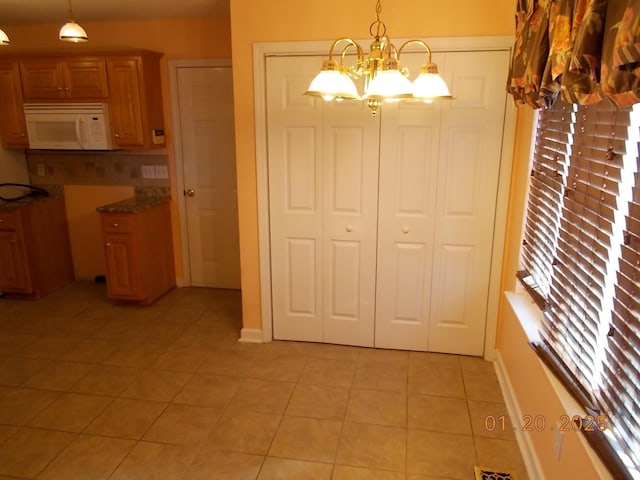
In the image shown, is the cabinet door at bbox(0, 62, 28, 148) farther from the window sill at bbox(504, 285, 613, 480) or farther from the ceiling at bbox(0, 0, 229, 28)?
the window sill at bbox(504, 285, 613, 480)

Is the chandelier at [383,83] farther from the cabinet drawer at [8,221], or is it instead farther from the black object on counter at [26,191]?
the black object on counter at [26,191]

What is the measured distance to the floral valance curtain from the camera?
3.46 feet

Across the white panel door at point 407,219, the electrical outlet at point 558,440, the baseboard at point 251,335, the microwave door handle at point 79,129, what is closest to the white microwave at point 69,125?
the microwave door handle at point 79,129

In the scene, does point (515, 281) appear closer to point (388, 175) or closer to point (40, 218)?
point (388, 175)

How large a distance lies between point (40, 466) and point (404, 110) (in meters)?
2.74

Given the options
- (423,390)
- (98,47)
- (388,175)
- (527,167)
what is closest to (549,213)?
(527,167)

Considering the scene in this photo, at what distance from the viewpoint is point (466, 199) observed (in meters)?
3.04

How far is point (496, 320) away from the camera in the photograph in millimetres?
3182

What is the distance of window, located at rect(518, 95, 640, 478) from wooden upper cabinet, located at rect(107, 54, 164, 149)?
3.10 metres

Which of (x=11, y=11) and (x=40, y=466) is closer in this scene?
(x=40, y=466)

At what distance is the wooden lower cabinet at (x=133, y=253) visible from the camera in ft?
12.9

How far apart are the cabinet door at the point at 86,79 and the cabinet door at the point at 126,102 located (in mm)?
68

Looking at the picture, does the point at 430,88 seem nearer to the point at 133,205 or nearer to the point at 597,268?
the point at 597,268

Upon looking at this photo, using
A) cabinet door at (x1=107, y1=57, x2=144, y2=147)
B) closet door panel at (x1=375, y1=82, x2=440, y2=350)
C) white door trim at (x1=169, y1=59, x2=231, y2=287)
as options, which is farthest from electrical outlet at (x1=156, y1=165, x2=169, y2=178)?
closet door panel at (x1=375, y1=82, x2=440, y2=350)
